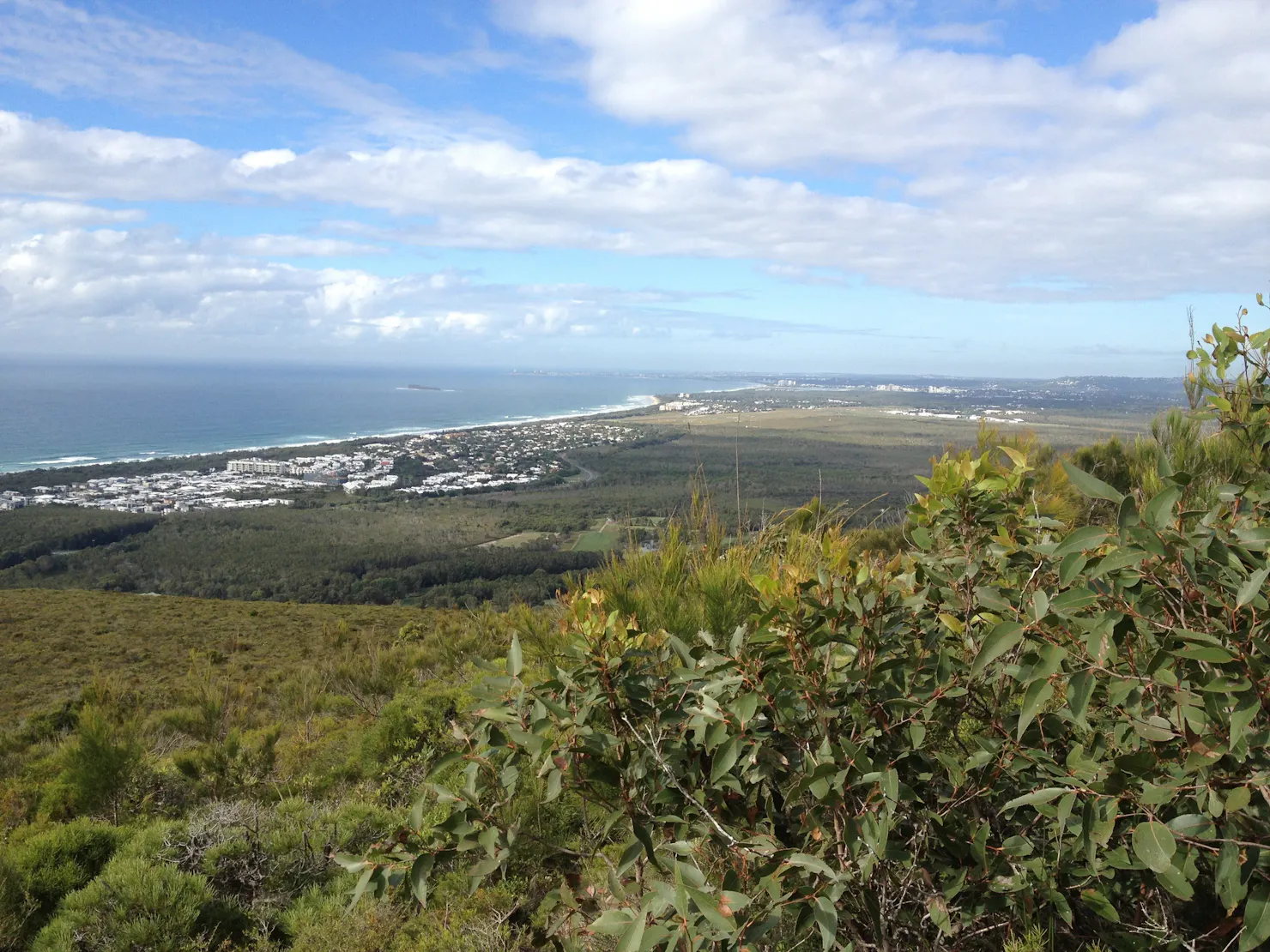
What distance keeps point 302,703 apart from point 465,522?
3505cm

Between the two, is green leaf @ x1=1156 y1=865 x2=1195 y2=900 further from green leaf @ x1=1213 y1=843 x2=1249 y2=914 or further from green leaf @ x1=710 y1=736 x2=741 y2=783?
green leaf @ x1=710 y1=736 x2=741 y2=783

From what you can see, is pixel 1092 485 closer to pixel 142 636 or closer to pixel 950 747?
pixel 950 747

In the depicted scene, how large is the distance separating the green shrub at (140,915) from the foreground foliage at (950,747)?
4.58 ft

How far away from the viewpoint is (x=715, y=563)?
2.62 m

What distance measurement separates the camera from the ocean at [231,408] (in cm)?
7531

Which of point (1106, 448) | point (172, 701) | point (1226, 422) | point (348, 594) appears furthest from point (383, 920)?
point (348, 594)

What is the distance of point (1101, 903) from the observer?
141cm

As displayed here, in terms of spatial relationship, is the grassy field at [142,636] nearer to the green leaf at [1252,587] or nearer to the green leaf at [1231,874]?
the green leaf at [1231,874]

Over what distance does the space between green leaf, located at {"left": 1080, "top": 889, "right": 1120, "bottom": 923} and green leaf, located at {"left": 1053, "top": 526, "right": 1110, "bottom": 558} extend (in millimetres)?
734

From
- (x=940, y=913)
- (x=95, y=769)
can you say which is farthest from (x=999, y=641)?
(x=95, y=769)

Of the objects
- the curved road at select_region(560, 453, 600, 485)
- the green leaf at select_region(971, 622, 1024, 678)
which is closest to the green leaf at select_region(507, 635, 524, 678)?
the green leaf at select_region(971, 622, 1024, 678)

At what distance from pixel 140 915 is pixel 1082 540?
10.2 feet

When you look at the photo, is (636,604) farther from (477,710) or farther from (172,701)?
(172,701)

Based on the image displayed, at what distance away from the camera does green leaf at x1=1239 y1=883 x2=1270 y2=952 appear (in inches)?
41.5
